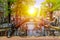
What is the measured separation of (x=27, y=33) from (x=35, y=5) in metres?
0.51

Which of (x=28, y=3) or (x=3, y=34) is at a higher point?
(x=28, y=3)

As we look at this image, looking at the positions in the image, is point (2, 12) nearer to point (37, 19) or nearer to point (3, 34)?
point (3, 34)

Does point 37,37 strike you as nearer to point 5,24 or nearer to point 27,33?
point 27,33

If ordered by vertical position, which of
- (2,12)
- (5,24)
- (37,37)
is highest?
(2,12)

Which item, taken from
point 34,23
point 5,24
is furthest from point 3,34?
point 34,23

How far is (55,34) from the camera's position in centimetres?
304

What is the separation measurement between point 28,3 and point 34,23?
365mm

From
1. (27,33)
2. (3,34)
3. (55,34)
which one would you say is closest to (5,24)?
(3,34)

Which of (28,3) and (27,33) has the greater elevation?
(28,3)

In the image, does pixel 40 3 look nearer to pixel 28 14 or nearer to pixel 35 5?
pixel 35 5

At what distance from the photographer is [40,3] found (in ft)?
10.1

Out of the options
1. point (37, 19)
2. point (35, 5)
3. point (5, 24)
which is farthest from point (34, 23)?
point (5, 24)

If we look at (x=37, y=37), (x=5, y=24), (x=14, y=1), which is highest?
(x=14, y=1)

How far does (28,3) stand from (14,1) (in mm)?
248
